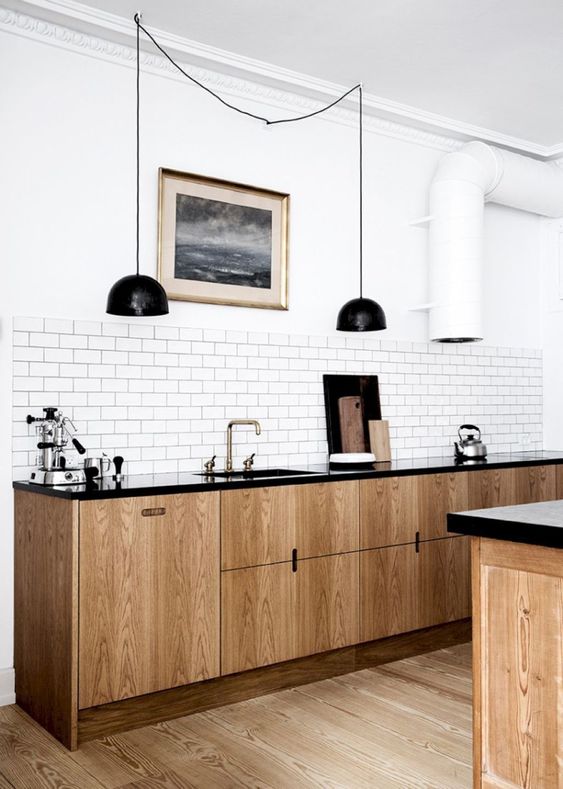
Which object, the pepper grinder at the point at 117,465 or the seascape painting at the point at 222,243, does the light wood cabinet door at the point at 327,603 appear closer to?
the pepper grinder at the point at 117,465

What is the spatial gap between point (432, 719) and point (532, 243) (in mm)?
3929

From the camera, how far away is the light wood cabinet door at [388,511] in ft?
13.1

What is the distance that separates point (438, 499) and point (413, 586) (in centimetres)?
50

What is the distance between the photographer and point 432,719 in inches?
129

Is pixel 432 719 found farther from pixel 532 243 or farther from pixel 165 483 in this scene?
pixel 532 243

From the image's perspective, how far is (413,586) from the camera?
4.18 metres

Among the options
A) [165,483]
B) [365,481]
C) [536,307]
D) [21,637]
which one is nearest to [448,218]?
[536,307]

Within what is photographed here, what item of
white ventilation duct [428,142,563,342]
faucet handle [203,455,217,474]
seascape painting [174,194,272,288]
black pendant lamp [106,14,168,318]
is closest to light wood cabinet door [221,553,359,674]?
faucet handle [203,455,217,474]

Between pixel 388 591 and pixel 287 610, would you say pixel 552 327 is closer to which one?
pixel 388 591

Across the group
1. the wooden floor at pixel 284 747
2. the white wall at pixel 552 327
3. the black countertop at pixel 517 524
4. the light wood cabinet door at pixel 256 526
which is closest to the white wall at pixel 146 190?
the wooden floor at pixel 284 747

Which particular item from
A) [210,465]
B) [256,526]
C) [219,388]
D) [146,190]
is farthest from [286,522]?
[146,190]

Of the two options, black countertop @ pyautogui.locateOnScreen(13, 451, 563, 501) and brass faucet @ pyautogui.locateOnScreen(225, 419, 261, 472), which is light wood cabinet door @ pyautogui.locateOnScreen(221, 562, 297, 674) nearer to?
black countertop @ pyautogui.locateOnScreen(13, 451, 563, 501)

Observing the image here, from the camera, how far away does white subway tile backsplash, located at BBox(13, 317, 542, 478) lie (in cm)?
366

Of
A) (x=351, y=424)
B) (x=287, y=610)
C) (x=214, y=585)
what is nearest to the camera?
(x=214, y=585)
